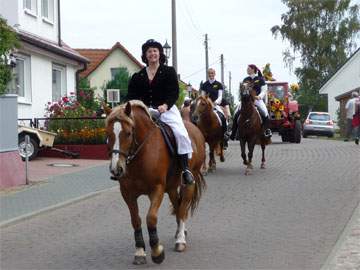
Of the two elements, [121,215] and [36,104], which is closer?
[121,215]

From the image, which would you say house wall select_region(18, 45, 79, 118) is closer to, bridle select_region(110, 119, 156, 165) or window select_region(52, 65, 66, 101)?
window select_region(52, 65, 66, 101)

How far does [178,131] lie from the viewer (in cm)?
848

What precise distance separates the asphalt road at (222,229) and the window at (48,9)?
48.7ft

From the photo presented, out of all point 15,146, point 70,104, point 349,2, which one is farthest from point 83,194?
point 349,2

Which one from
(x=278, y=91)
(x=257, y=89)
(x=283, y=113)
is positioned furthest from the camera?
(x=278, y=91)

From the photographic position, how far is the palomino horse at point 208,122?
16578 millimetres

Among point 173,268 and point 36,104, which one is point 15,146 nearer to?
point 173,268

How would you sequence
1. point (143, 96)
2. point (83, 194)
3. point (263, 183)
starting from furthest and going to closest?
point (263, 183), point (83, 194), point (143, 96)

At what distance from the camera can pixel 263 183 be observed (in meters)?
15.3

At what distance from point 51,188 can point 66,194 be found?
1.03 metres

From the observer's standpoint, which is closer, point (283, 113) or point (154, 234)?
point (154, 234)

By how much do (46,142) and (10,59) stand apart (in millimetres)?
5585

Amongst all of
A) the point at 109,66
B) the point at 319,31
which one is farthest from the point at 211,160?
the point at 319,31

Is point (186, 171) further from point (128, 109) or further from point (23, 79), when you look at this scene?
point (23, 79)
